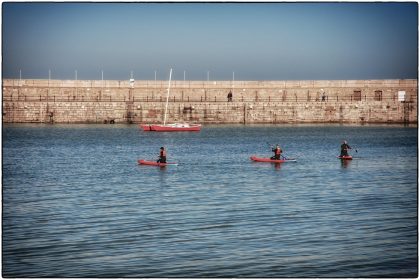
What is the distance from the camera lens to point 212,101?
7581 centimetres

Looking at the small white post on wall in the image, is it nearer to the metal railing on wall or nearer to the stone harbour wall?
the stone harbour wall

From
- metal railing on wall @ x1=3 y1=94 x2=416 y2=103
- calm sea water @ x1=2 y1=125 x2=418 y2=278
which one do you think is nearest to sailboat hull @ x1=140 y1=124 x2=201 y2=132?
metal railing on wall @ x1=3 y1=94 x2=416 y2=103

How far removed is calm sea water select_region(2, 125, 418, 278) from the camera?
18812mm

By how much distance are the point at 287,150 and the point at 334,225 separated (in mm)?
28759

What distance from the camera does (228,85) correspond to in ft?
253

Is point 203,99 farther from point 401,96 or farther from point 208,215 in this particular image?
point 208,215

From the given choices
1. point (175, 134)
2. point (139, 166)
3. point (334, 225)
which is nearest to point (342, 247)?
point (334, 225)

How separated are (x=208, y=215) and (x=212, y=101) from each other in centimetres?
5103

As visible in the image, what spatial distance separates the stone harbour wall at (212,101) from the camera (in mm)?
73875

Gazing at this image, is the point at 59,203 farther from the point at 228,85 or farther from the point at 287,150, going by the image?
the point at 228,85

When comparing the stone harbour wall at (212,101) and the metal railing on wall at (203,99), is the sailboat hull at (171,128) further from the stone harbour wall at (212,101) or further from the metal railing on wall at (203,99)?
the metal railing on wall at (203,99)

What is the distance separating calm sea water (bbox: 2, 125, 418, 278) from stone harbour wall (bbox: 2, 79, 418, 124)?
2473 centimetres

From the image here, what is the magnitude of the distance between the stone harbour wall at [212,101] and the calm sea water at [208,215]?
24.7 metres

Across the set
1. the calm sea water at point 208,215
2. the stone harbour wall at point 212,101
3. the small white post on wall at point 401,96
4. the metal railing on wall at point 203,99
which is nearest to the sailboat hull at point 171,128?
the stone harbour wall at point 212,101
